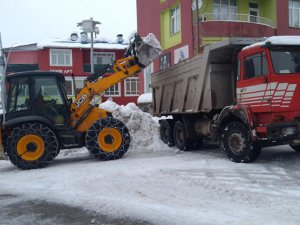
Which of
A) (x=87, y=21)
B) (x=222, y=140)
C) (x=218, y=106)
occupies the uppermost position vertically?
Answer: (x=87, y=21)

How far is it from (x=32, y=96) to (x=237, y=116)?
5196 millimetres

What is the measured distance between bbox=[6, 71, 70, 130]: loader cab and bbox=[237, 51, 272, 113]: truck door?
4.76 meters

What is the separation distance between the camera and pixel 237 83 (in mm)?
9727

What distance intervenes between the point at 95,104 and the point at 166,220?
641 centimetres

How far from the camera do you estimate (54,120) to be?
10.9m

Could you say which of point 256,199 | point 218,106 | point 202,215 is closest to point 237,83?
point 218,106

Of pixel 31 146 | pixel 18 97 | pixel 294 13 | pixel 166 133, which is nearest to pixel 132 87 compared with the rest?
pixel 294 13

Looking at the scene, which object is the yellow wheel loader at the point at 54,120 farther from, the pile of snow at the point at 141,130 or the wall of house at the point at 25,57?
the wall of house at the point at 25,57

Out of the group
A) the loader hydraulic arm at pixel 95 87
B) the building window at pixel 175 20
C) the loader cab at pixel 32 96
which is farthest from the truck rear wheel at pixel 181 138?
the building window at pixel 175 20

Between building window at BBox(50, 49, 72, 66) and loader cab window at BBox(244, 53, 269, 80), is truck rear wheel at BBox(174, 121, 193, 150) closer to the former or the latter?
loader cab window at BBox(244, 53, 269, 80)

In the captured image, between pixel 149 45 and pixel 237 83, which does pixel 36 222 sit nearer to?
pixel 237 83

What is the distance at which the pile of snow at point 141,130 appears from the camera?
13.6 m

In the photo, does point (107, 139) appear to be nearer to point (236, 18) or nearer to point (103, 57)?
point (236, 18)

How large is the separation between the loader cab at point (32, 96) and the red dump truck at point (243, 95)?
3.85 meters
